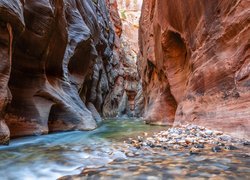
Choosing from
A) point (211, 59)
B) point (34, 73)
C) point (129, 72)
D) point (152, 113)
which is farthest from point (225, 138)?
point (129, 72)

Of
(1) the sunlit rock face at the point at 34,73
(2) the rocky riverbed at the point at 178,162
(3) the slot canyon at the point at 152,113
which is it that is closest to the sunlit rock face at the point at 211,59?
(3) the slot canyon at the point at 152,113

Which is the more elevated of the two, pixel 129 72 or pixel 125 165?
pixel 129 72

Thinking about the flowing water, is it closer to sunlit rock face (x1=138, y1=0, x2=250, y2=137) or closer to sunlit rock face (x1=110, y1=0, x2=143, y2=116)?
sunlit rock face (x1=138, y1=0, x2=250, y2=137)

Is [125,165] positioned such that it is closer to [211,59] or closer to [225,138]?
[225,138]

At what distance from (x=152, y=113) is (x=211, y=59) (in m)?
7.50

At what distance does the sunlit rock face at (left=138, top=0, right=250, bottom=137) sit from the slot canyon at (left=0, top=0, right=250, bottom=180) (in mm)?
32

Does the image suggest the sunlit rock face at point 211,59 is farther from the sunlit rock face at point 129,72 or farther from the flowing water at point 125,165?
the sunlit rock face at point 129,72

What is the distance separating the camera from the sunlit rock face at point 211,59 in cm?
593

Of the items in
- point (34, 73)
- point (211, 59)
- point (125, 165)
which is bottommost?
point (125, 165)

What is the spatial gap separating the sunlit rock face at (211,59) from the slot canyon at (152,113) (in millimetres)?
32

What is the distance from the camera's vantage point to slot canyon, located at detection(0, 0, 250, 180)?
358 cm

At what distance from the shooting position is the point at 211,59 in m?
7.80

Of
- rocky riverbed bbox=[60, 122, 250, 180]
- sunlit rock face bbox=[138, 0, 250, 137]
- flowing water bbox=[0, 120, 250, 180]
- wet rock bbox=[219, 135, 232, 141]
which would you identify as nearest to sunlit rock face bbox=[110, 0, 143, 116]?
sunlit rock face bbox=[138, 0, 250, 137]

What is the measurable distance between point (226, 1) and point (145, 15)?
14.6m
